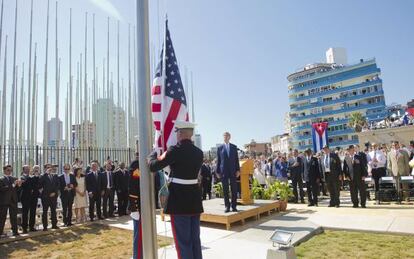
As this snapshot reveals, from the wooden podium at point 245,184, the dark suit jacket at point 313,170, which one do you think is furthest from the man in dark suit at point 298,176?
the wooden podium at point 245,184

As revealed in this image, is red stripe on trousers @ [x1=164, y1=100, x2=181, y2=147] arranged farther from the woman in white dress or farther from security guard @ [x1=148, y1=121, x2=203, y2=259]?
the woman in white dress

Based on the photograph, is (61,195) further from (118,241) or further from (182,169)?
(182,169)

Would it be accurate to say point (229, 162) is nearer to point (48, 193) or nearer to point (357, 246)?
point (357, 246)

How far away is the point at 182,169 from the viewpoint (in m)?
4.03

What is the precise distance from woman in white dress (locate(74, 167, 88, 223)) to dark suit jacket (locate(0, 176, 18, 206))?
2.08m

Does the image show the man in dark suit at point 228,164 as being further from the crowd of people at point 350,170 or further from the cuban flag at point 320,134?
the cuban flag at point 320,134

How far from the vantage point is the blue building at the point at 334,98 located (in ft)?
251

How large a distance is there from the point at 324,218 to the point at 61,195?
7953mm

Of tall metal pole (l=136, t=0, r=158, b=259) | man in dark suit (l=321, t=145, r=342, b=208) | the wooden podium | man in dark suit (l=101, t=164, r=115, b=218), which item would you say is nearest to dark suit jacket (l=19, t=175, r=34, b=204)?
man in dark suit (l=101, t=164, r=115, b=218)

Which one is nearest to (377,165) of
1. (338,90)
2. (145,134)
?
(145,134)

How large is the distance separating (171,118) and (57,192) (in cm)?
741

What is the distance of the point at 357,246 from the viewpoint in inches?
235

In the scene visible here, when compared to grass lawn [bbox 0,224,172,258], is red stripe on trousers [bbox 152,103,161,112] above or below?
above

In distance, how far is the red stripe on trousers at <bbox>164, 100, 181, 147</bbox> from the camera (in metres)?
4.34
